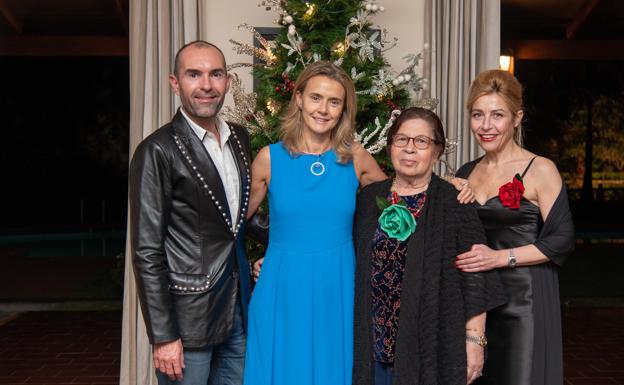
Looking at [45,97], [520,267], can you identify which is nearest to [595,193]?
[45,97]

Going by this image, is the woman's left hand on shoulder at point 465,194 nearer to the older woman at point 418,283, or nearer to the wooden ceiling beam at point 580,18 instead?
the older woman at point 418,283

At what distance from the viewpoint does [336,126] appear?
2539mm

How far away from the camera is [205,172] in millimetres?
2266

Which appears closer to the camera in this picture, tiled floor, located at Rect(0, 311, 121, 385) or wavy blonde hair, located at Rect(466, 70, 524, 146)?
wavy blonde hair, located at Rect(466, 70, 524, 146)

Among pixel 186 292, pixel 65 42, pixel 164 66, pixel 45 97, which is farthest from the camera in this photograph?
pixel 45 97

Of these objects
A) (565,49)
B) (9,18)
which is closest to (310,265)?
(9,18)

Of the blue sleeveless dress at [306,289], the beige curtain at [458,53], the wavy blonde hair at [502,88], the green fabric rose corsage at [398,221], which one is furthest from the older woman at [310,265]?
the beige curtain at [458,53]

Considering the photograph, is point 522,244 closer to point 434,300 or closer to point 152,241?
point 434,300

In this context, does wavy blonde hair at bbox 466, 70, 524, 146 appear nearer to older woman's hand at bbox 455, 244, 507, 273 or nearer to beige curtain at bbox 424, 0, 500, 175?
older woman's hand at bbox 455, 244, 507, 273

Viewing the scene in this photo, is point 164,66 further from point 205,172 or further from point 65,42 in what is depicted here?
point 65,42

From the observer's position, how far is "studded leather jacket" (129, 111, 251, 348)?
2174mm

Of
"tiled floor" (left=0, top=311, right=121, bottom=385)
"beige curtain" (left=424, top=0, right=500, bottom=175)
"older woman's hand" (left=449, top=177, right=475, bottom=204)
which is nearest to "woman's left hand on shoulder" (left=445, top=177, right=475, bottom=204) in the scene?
"older woman's hand" (left=449, top=177, right=475, bottom=204)

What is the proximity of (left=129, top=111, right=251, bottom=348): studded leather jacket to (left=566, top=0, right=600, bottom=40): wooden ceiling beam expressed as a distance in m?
8.33

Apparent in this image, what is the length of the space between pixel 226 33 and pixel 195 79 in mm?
2234
